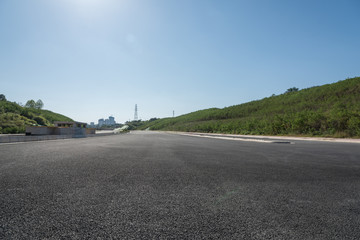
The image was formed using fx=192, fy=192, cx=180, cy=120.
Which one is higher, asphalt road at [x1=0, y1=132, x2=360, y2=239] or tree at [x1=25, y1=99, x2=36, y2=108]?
tree at [x1=25, y1=99, x2=36, y2=108]

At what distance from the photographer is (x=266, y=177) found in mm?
4688

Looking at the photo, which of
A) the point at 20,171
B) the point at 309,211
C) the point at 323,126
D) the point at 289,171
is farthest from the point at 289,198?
the point at 323,126

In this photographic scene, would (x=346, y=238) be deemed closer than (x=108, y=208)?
Yes

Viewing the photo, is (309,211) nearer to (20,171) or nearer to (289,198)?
(289,198)

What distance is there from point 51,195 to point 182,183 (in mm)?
2390

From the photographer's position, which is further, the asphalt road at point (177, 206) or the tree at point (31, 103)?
the tree at point (31, 103)

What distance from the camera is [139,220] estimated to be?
7.86 feet

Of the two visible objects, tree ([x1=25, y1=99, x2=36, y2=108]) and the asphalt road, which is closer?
the asphalt road

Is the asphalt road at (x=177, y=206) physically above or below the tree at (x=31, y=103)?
below

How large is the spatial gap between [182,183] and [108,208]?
173 cm

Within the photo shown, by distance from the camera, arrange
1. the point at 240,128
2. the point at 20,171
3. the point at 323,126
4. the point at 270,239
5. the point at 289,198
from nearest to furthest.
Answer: the point at 270,239, the point at 289,198, the point at 20,171, the point at 323,126, the point at 240,128

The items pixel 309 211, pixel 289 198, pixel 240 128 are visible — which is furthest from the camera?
pixel 240 128

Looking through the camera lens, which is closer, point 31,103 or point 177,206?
point 177,206

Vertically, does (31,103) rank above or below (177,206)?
above
